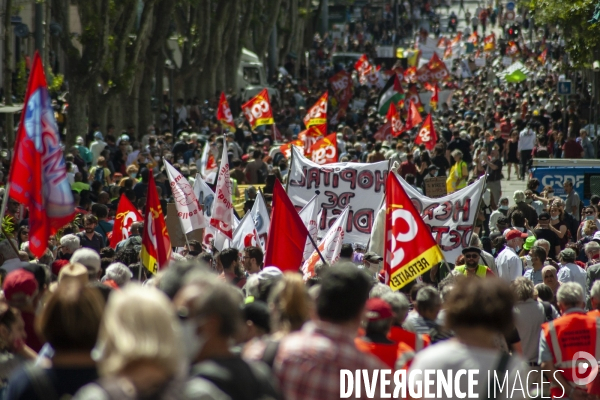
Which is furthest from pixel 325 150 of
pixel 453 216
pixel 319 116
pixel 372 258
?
pixel 372 258

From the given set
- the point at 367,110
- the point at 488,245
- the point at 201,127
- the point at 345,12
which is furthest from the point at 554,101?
the point at 345,12

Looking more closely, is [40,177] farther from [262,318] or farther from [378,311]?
[378,311]

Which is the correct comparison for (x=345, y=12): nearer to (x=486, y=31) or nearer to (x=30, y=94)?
(x=486, y=31)

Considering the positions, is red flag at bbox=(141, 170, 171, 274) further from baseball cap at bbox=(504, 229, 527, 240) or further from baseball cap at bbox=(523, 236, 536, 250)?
baseball cap at bbox=(523, 236, 536, 250)

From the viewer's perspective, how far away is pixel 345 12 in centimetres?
8075

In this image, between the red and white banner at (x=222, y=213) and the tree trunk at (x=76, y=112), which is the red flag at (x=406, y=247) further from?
the tree trunk at (x=76, y=112)

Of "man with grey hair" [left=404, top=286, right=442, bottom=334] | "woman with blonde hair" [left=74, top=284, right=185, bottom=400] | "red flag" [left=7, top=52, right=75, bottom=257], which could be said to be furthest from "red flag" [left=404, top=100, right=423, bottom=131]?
"woman with blonde hair" [left=74, top=284, right=185, bottom=400]

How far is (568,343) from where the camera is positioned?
21.7 feet

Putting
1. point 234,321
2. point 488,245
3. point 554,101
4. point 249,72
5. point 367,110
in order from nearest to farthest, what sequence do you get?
point 234,321 < point 488,245 < point 554,101 < point 367,110 < point 249,72

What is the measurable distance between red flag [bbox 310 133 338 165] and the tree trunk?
21.0ft

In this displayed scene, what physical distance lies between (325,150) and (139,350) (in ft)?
54.5

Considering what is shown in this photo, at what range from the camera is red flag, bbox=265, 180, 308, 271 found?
30.3 feet

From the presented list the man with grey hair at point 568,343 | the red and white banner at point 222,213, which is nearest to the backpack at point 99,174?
the red and white banner at point 222,213

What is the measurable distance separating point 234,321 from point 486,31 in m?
69.3
